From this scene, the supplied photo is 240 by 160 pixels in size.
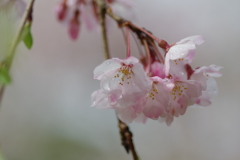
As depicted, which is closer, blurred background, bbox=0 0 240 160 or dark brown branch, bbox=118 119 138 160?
dark brown branch, bbox=118 119 138 160

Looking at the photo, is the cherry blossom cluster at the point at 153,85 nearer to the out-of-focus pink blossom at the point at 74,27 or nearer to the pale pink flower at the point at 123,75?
the pale pink flower at the point at 123,75

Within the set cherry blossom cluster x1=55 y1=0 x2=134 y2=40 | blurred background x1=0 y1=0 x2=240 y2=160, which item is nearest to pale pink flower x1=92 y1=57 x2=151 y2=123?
cherry blossom cluster x1=55 y1=0 x2=134 y2=40

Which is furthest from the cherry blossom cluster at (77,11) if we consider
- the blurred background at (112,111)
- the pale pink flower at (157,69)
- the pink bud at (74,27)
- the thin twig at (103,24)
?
the blurred background at (112,111)

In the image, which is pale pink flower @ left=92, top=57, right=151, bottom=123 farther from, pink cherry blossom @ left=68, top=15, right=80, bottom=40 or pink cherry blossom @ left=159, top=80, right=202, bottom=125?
pink cherry blossom @ left=68, top=15, right=80, bottom=40

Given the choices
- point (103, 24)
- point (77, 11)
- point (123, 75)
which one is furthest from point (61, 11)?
point (123, 75)

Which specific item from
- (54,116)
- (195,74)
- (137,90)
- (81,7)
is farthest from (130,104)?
(54,116)

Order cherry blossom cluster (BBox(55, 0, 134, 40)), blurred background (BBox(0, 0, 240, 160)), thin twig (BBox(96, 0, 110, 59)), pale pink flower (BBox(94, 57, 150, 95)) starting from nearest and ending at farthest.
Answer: pale pink flower (BBox(94, 57, 150, 95)) < thin twig (BBox(96, 0, 110, 59)) < cherry blossom cluster (BBox(55, 0, 134, 40)) < blurred background (BBox(0, 0, 240, 160))

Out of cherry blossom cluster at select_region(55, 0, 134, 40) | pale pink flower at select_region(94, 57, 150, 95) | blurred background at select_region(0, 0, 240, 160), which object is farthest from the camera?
blurred background at select_region(0, 0, 240, 160)
